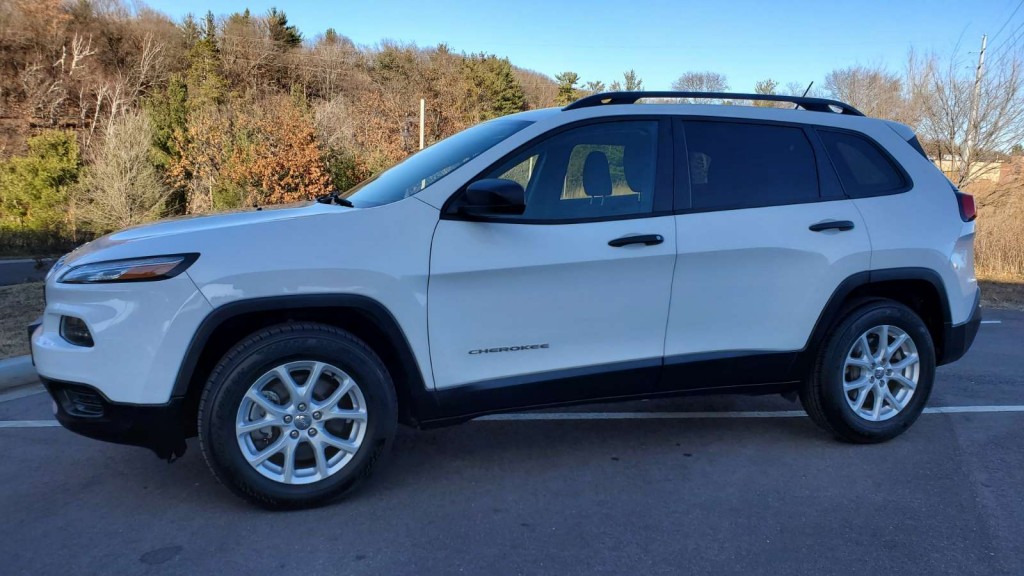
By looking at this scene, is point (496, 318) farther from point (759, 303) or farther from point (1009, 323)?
point (1009, 323)

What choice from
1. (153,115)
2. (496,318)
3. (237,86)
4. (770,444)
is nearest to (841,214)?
(770,444)

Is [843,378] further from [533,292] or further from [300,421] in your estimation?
[300,421]

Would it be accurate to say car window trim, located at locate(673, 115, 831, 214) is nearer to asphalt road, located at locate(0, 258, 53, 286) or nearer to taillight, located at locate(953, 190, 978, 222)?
taillight, located at locate(953, 190, 978, 222)

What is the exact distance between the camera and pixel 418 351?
3428mm

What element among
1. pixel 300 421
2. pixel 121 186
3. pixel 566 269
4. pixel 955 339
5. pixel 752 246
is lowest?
pixel 121 186

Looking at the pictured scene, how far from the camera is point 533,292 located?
3.53m

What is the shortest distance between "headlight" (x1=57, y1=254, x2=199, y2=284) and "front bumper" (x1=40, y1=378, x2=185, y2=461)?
1.55 ft

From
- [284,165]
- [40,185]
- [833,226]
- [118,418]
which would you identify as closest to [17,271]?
[284,165]

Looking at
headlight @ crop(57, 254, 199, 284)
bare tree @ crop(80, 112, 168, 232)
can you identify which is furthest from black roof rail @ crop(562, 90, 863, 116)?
bare tree @ crop(80, 112, 168, 232)

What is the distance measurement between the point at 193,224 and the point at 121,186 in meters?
24.9

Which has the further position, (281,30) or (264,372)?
(281,30)

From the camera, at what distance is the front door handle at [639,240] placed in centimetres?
364

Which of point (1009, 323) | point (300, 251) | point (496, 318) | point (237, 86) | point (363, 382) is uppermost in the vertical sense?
point (237, 86)

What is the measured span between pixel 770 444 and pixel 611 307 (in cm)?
146
